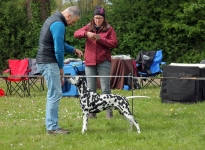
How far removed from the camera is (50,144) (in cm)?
534

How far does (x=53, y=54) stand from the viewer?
5754mm

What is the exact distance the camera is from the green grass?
17.1 ft

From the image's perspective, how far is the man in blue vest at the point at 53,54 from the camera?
559 cm

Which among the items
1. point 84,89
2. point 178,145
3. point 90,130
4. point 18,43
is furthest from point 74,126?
point 18,43

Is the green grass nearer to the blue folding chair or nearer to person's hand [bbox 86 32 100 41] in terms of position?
person's hand [bbox 86 32 100 41]

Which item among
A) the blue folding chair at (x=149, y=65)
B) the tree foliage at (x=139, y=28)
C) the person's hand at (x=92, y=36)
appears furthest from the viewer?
the tree foliage at (x=139, y=28)

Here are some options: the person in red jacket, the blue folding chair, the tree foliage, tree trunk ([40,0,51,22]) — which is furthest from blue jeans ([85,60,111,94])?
tree trunk ([40,0,51,22])

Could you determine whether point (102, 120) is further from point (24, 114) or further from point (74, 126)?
point (24, 114)

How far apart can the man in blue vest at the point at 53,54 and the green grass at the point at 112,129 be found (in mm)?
409

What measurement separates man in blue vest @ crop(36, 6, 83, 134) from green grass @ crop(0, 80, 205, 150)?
409 millimetres

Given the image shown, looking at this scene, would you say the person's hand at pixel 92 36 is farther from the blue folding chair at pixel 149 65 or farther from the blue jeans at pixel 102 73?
the blue folding chair at pixel 149 65

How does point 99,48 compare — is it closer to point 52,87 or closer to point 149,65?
point 52,87

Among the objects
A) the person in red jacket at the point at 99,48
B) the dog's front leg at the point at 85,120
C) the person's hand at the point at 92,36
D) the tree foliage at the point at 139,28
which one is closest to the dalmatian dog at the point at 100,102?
the dog's front leg at the point at 85,120

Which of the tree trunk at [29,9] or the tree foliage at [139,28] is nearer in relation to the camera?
the tree foliage at [139,28]
